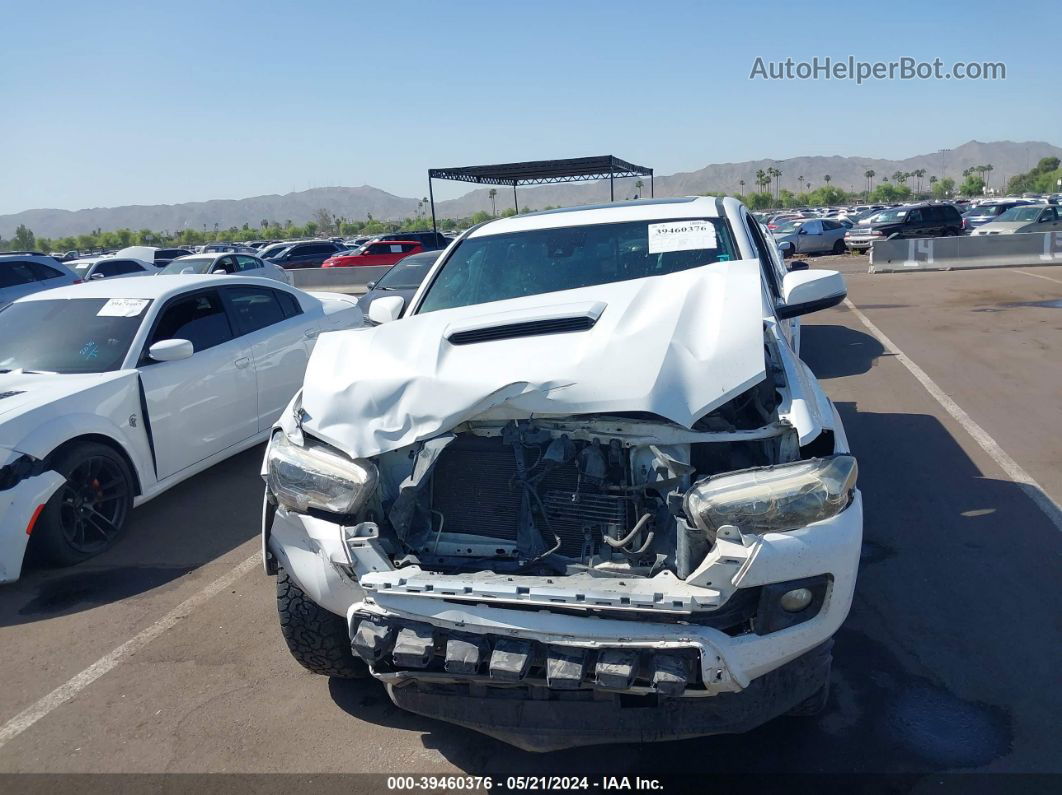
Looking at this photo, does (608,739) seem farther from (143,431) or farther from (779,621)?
(143,431)

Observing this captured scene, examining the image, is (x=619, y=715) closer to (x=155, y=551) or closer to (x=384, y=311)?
(x=384, y=311)

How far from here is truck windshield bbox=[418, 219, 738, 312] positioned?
436 cm

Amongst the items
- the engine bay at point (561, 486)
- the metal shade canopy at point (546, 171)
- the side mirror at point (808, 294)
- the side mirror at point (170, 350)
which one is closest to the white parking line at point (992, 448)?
the side mirror at point (808, 294)

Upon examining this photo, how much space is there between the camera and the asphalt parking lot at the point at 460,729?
2953mm

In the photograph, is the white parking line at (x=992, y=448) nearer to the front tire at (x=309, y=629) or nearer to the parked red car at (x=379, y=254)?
the front tire at (x=309, y=629)

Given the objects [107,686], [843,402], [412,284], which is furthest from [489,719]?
[412,284]

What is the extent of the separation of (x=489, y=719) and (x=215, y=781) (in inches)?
43.5

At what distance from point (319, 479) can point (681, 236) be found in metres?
2.55

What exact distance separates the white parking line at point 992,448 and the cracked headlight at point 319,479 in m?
3.98

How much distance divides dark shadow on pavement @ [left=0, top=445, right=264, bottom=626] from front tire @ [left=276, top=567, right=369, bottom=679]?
5.82 feet

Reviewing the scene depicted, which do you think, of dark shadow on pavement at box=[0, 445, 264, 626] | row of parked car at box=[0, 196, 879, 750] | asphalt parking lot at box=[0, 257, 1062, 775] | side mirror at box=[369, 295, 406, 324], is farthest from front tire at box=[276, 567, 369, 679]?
side mirror at box=[369, 295, 406, 324]

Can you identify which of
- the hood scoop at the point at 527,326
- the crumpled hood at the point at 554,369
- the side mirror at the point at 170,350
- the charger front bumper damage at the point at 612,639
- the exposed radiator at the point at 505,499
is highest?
the hood scoop at the point at 527,326

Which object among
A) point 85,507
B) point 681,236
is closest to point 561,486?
point 681,236

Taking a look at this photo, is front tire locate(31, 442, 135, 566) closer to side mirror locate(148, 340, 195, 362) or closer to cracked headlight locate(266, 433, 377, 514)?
side mirror locate(148, 340, 195, 362)
